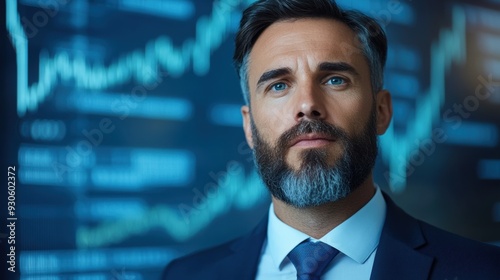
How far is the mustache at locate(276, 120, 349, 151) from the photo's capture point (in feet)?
4.71

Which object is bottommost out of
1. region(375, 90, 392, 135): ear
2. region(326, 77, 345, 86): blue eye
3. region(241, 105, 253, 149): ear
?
region(241, 105, 253, 149): ear

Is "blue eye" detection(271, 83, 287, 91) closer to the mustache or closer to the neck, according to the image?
the mustache

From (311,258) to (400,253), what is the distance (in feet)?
Answer: 0.66

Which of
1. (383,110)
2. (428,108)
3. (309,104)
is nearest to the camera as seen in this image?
(309,104)

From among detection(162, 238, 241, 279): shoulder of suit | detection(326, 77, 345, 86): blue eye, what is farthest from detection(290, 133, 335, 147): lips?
detection(162, 238, 241, 279): shoulder of suit

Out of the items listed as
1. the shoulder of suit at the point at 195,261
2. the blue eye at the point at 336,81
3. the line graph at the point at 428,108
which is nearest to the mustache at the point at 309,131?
the blue eye at the point at 336,81

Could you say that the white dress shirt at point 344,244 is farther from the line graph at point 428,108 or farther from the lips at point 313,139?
the line graph at point 428,108

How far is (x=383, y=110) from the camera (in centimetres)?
168

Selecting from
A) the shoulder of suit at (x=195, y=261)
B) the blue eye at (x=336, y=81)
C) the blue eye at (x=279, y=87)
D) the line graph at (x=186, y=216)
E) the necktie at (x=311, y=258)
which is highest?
the blue eye at (x=336, y=81)

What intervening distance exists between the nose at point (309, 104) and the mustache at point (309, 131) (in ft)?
0.05

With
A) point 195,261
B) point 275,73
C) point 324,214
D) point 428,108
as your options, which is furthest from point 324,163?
point 428,108

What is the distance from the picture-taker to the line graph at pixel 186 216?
167 centimetres

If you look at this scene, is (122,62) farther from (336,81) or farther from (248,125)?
(336,81)

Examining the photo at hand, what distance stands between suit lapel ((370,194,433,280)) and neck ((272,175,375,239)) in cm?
9
